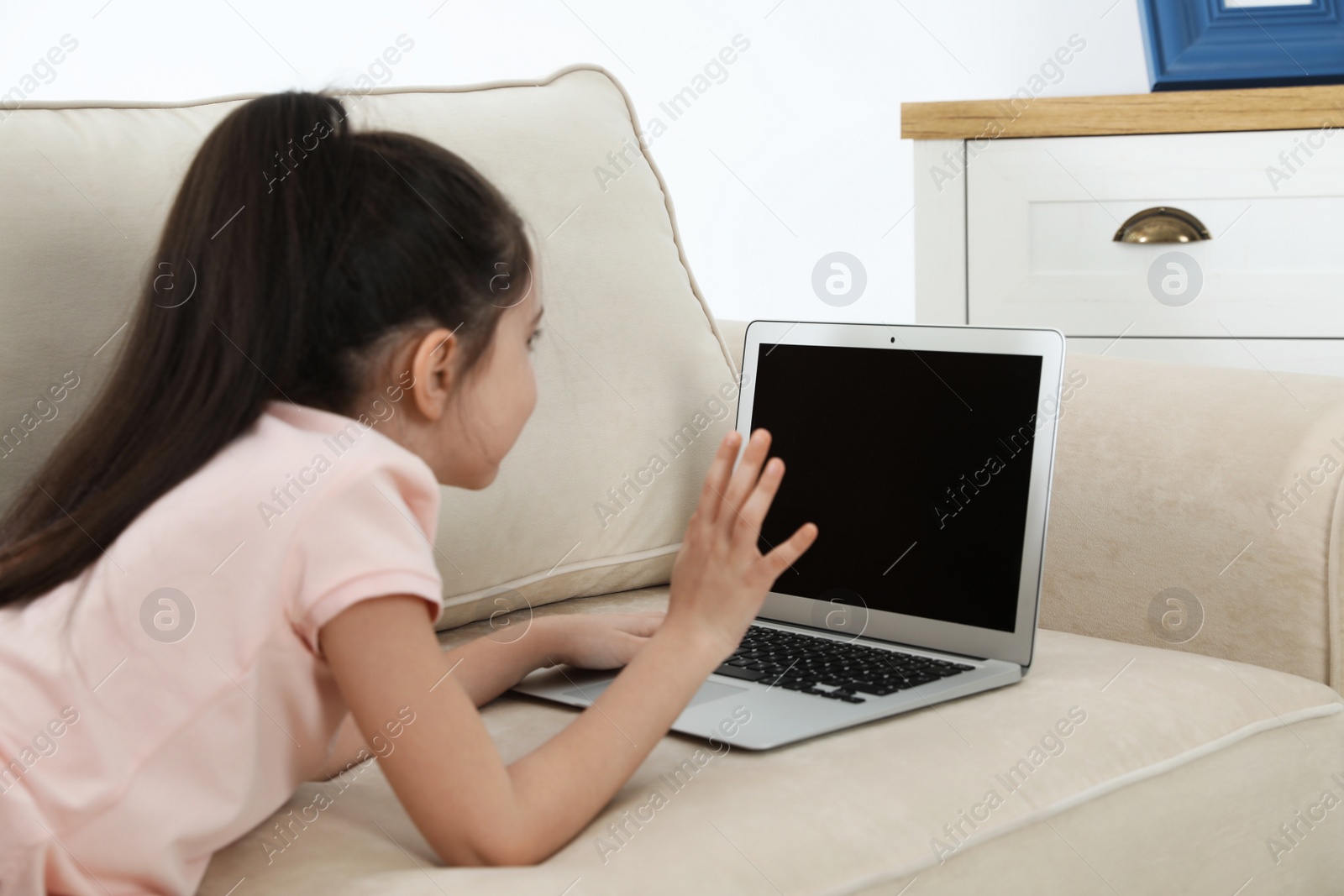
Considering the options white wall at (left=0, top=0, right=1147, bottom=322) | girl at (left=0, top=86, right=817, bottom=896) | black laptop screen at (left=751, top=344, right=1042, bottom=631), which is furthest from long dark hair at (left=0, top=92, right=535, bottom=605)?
white wall at (left=0, top=0, right=1147, bottom=322)

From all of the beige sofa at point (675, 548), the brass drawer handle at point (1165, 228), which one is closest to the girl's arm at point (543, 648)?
the beige sofa at point (675, 548)

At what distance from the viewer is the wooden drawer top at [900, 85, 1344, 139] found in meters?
1.30

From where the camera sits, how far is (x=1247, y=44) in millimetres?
1437

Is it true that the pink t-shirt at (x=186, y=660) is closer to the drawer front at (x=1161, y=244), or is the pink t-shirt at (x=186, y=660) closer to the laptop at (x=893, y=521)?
the laptop at (x=893, y=521)

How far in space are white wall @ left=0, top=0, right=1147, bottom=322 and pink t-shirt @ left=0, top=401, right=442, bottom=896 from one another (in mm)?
1249

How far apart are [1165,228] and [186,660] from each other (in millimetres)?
1199

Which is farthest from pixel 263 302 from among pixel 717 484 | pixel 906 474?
pixel 906 474

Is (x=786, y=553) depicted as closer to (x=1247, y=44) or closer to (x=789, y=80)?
(x=1247, y=44)

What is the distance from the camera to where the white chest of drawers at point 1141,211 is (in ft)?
4.34

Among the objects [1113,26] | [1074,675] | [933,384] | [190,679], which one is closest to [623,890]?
[190,679]

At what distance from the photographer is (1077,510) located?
93cm

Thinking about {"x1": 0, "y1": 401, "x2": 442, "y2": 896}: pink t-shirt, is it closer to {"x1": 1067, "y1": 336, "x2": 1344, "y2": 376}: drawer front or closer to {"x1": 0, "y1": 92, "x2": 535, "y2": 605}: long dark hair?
{"x1": 0, "y1": 92, "x2": 535, "y2": 605}: long dark hair

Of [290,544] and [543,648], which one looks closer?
[290,544]

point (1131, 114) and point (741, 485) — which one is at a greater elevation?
point (1131, 114)
